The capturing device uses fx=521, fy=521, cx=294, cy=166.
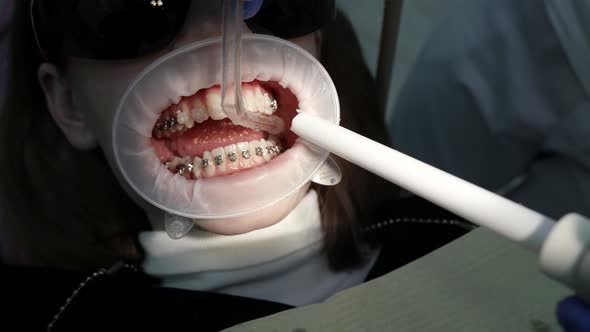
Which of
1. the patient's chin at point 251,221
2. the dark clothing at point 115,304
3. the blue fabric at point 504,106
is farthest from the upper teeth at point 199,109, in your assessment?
the blue fabric at point 504,106

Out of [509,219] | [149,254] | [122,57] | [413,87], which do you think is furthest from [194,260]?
[413,87]

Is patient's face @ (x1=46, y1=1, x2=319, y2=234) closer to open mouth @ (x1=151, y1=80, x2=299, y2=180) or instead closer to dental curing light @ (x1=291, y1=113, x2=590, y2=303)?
open mouth @ (x1=151, y1=80, x2=299, y2=180)

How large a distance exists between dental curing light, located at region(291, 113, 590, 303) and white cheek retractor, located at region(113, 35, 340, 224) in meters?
0.11

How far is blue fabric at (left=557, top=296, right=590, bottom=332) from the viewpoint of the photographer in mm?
314

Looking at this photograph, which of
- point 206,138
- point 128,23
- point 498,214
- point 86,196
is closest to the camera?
point 498,214

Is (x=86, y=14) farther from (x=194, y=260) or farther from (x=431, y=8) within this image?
(x=431, y=8)

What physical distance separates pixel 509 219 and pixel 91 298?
0.54m

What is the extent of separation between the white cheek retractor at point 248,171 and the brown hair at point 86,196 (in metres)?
0.18

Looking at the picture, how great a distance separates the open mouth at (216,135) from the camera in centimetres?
54

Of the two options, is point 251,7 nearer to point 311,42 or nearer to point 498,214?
point 311,42

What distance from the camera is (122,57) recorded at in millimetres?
506

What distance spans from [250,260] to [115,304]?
174 millimetres

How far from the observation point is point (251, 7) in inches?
19.4

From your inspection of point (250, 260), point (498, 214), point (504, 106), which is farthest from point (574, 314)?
point (504, 106)
